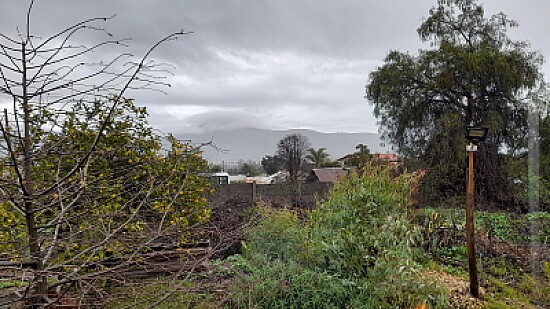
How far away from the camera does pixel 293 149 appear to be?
12367mm

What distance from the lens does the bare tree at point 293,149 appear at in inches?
468

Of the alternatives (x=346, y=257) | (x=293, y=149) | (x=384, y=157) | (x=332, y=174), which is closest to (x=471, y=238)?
(x=346, y=257)

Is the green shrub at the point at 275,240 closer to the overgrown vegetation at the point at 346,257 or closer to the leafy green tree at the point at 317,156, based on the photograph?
Result: the overgrown vegetation at the point at 346,257

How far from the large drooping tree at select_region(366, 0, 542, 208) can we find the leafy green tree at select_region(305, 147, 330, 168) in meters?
2.54

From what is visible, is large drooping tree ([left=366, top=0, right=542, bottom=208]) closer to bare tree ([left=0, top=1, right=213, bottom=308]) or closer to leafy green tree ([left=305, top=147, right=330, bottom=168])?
leafy green tree ([left=305, top=147, right=330, bottom=168])

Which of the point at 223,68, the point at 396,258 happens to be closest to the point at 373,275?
the point at 396,258

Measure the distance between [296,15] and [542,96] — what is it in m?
7.28

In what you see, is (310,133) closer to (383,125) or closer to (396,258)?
(383,125)

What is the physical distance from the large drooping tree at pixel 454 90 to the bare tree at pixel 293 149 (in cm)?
251

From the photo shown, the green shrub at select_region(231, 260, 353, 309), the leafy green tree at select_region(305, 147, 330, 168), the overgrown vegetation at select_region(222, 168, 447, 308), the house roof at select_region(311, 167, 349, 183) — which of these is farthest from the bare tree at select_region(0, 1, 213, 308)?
the leafy green tree at select_region(305, 147, 330, 168)

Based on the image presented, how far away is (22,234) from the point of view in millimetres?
1404

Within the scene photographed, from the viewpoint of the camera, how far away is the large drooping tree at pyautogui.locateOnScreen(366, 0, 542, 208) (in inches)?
400

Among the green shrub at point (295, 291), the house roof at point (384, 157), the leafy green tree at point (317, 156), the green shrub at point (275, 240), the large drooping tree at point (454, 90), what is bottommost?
the green shrub at point (295, 291)

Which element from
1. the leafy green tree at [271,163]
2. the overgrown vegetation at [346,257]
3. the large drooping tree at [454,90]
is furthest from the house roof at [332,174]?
the large drooping tree at [454,90]
